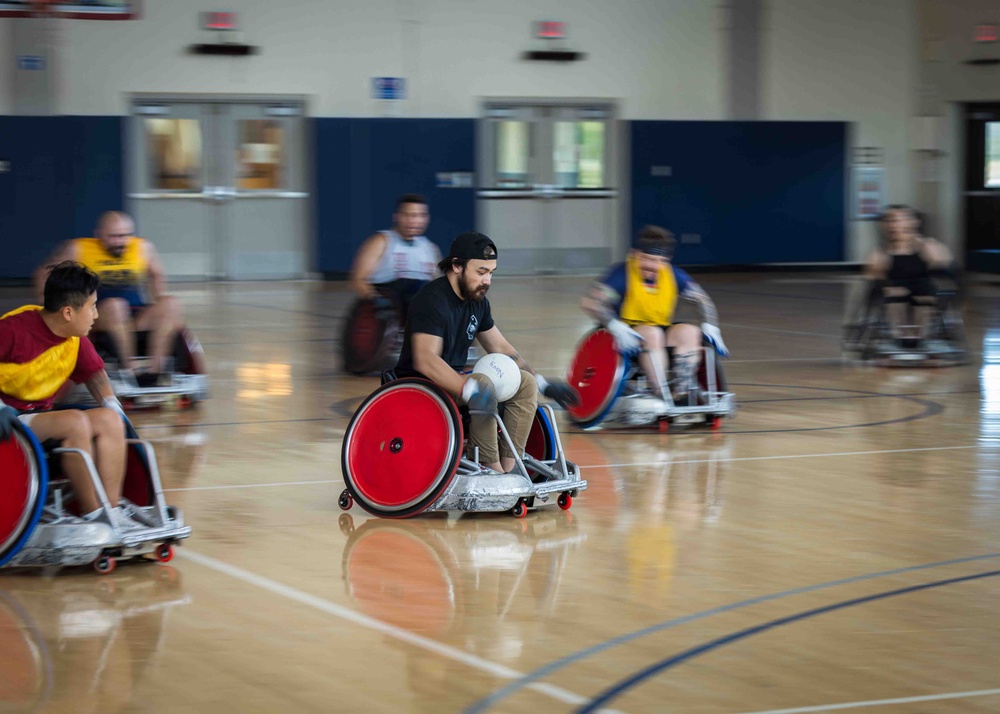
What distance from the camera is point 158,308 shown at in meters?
9.43

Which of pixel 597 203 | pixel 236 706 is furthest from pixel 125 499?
pixel 597 203

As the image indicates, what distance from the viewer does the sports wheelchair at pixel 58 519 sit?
4.99 meters

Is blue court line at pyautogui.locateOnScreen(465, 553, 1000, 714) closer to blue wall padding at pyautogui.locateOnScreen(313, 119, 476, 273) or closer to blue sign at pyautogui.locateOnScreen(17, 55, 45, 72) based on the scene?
blue wall padding at pyautogui.locateOnScreen(313, 119, 476, 273)

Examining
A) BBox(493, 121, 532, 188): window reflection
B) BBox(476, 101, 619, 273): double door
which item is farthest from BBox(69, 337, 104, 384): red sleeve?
BBox(493, 121, 532, 188): window reflection

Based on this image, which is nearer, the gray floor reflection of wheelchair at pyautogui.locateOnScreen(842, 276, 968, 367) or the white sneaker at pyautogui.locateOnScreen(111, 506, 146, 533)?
the white sneaker at pyautogui.locateOnScreen(111, 506, 146, 533)

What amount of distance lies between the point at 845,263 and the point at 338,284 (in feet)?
27.6

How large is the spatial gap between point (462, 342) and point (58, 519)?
1.99 meters

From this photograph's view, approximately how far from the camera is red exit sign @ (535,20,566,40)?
21.2 metres

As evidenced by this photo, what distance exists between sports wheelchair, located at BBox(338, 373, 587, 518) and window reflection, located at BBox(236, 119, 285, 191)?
1464cm

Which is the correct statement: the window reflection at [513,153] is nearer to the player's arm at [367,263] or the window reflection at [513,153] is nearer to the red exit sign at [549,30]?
the red exit sign at [549,30]

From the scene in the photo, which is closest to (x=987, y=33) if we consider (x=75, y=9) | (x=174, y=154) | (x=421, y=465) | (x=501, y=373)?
(x=174, y=154)

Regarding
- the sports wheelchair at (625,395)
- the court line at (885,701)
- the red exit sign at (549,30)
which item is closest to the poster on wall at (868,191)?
the red exit sign at (549,30)

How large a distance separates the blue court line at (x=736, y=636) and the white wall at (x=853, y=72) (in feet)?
60.4

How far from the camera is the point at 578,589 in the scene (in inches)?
196
